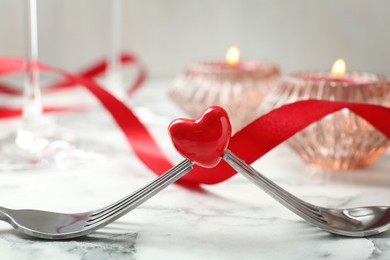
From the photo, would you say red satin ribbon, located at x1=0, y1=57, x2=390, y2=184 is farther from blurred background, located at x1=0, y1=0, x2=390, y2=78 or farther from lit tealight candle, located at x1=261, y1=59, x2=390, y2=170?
blurred background, located at x1=0, y1=0, x2=390, y2=78

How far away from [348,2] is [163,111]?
16.6 inches

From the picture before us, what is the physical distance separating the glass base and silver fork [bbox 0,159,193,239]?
0.49ft

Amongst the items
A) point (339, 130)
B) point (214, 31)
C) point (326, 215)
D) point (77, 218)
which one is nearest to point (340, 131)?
point (339, 130)

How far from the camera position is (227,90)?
65 centimetres

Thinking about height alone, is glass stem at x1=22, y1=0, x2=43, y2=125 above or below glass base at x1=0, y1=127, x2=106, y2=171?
above

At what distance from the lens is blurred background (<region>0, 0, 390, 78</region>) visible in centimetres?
103

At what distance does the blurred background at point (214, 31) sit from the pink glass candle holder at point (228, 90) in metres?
0.40

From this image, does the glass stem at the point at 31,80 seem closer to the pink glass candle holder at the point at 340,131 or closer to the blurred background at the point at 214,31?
the pink glass candle holder at the point at 340,131

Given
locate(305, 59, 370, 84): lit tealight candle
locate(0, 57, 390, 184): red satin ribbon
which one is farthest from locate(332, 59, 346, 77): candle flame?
locate(0, 57, 390, 184): red satin ribbon

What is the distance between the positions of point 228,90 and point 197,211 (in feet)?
0.83

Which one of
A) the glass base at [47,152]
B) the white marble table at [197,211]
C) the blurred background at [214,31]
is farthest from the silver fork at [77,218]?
the blurred background at [214,31]

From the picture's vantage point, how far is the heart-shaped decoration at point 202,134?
0.36 m

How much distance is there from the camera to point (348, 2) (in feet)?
3.38

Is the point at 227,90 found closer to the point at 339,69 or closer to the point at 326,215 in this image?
the point at 339,69
